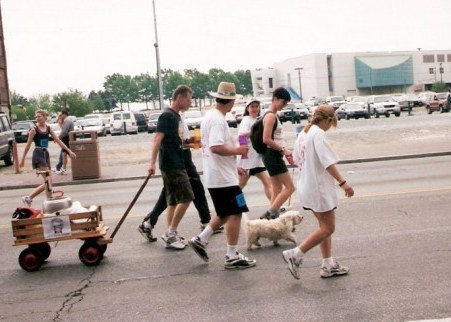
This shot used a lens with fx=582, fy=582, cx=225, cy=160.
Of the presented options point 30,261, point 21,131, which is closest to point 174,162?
point 30,261

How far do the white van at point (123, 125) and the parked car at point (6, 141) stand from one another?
64.7 ft

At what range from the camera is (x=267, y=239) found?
721cm

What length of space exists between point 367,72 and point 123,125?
81701 mm

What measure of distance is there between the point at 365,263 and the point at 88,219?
3.03 meters

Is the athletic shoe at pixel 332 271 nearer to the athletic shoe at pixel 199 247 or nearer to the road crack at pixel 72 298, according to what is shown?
the athletic shoe at pixel 199 247

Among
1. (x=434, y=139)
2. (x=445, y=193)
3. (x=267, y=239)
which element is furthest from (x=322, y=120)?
(x=434, y=139)

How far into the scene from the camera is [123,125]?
4219 cm

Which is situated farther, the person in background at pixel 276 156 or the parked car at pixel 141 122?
the parked car at pixel 141 122

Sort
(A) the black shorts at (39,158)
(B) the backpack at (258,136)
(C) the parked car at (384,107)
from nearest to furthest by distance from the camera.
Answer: (B) the backpack at (258,136) → (A) the black shorts at (39,158) → (C) the parked car at (384,107)

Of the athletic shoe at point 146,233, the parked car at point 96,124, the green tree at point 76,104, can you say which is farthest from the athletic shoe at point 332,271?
the green tree at point 76,104

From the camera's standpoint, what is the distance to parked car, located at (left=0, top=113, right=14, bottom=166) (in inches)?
826

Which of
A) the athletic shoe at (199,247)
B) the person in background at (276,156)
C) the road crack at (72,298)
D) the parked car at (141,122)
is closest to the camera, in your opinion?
the road crack at (72,298)

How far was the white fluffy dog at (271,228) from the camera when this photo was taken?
265 inches

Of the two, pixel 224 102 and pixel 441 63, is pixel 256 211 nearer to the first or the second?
pixel 224 102
